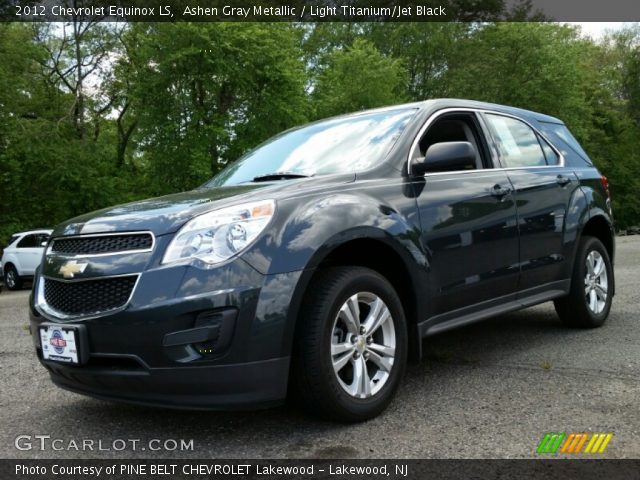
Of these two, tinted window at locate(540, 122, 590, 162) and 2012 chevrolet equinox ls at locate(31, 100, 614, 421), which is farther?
tinted window at locate(540, 122, 590, 162)

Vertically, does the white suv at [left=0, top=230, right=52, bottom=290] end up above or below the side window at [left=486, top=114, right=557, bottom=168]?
below

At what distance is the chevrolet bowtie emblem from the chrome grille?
2.6 inches

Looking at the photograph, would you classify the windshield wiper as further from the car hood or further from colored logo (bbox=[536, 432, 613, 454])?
colored logo (bbox=[536, 432, 613, 454])

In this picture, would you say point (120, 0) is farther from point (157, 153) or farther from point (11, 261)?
point (11, 261)

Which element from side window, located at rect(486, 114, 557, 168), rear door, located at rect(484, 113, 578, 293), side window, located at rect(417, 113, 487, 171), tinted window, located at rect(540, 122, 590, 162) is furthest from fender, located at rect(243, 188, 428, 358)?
tinted window, located at rect(540, 122, 590, 162)

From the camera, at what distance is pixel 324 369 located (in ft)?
9.60

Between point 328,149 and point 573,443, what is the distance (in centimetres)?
218

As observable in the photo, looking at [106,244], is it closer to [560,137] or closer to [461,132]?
[461,132]

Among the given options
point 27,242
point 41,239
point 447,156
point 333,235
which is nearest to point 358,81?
point 41,239

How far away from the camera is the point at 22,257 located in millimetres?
16000

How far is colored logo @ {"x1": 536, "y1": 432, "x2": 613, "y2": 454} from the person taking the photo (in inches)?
108

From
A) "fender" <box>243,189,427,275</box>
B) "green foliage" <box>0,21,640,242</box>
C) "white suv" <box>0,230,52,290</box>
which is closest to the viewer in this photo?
"fender" <box>243,189,427,275</box>

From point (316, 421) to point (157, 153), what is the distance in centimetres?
2327

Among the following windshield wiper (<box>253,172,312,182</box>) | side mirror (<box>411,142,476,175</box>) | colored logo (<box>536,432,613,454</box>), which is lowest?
colored logo (<box>536,432,613,454</box>)
